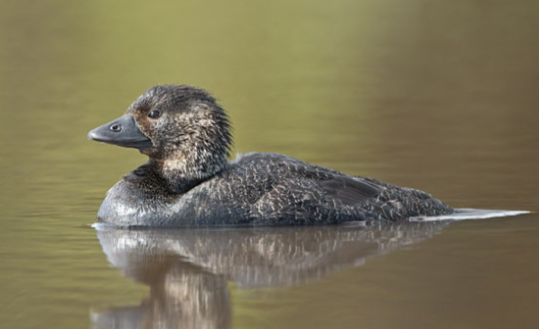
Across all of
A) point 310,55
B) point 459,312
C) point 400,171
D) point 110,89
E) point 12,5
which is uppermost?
point 12,5

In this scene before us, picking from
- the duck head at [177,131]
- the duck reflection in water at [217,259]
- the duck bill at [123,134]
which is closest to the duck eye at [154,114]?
the duck head at [177,131]

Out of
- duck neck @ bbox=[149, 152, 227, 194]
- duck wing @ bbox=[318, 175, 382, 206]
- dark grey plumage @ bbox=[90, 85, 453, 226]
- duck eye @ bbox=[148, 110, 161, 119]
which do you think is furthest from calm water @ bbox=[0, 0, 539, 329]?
duck eye @ bbox=[148, 110, 161, 119]

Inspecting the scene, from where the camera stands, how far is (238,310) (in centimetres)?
589

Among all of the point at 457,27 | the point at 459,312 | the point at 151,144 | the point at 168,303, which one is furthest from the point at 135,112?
the point at 457,27

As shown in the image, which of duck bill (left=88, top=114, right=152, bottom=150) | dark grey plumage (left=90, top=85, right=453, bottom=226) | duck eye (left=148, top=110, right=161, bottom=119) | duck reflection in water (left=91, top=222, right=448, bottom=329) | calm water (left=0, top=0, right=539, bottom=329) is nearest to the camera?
duck reflection in water (left=91, top=222, right=448, bottom=329)

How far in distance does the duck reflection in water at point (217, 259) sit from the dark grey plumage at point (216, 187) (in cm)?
14

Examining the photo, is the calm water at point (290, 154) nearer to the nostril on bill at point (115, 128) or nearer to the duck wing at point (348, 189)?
the duck wing at point (348, 189)

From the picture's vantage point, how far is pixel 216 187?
8305 mm

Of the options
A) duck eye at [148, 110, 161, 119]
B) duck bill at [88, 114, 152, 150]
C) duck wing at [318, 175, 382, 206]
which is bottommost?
duck wing at [318, 175, 382, 206]

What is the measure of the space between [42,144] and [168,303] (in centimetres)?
676

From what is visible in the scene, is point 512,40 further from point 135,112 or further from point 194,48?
point 135,112

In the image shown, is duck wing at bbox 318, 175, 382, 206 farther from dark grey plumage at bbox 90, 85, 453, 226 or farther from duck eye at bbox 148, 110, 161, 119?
duck eye at bbox 148, 110, 161, 119

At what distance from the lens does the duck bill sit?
8.52 metres

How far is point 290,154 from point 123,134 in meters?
3.43
